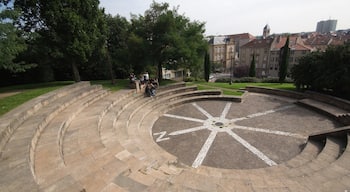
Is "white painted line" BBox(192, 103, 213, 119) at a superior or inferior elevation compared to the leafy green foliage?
inferior


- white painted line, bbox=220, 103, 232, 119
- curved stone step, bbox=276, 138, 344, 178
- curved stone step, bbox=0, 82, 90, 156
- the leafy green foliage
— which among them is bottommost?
curved stone step, bbox=276, 138, 344, 178

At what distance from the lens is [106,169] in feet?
16.4

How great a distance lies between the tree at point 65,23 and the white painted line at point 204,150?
10.9 m

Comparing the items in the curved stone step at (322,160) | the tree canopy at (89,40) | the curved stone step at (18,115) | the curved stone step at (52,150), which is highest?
the tree canopy at (89,40)

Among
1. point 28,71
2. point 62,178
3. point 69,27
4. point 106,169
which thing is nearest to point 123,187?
point 106,169

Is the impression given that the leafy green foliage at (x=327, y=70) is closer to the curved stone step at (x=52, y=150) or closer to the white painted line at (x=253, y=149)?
the white painted line at (x=253, y=149)

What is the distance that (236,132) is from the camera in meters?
10.3

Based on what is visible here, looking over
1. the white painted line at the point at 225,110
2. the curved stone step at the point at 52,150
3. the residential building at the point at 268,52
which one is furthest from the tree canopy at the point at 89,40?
the residential building at the point at 268,52

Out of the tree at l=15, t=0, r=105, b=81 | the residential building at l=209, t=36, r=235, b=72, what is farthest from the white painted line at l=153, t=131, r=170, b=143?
the residential building at l=209, t=36, r=235, b=72

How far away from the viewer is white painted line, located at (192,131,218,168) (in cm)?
762

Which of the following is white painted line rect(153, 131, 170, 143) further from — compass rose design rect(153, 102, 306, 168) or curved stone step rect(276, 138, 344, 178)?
curved stone step rect(276, 138, 344, 178)

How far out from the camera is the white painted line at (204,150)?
25.0 ft

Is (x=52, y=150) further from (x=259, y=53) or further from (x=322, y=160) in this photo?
(x=259, y=53)

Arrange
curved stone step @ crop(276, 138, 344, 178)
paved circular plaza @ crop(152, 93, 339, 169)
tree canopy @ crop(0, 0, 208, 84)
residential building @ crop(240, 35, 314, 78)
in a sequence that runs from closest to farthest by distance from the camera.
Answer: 1. curved stone step @ crop(276, 138, 344, 178)
2. paved circular plaza @ crop(152, 93, 339, 169)
3. tree canopy @ crop(0, 0, 208, 84)
4. residential building @ crop(240, 35, 314, 78)
